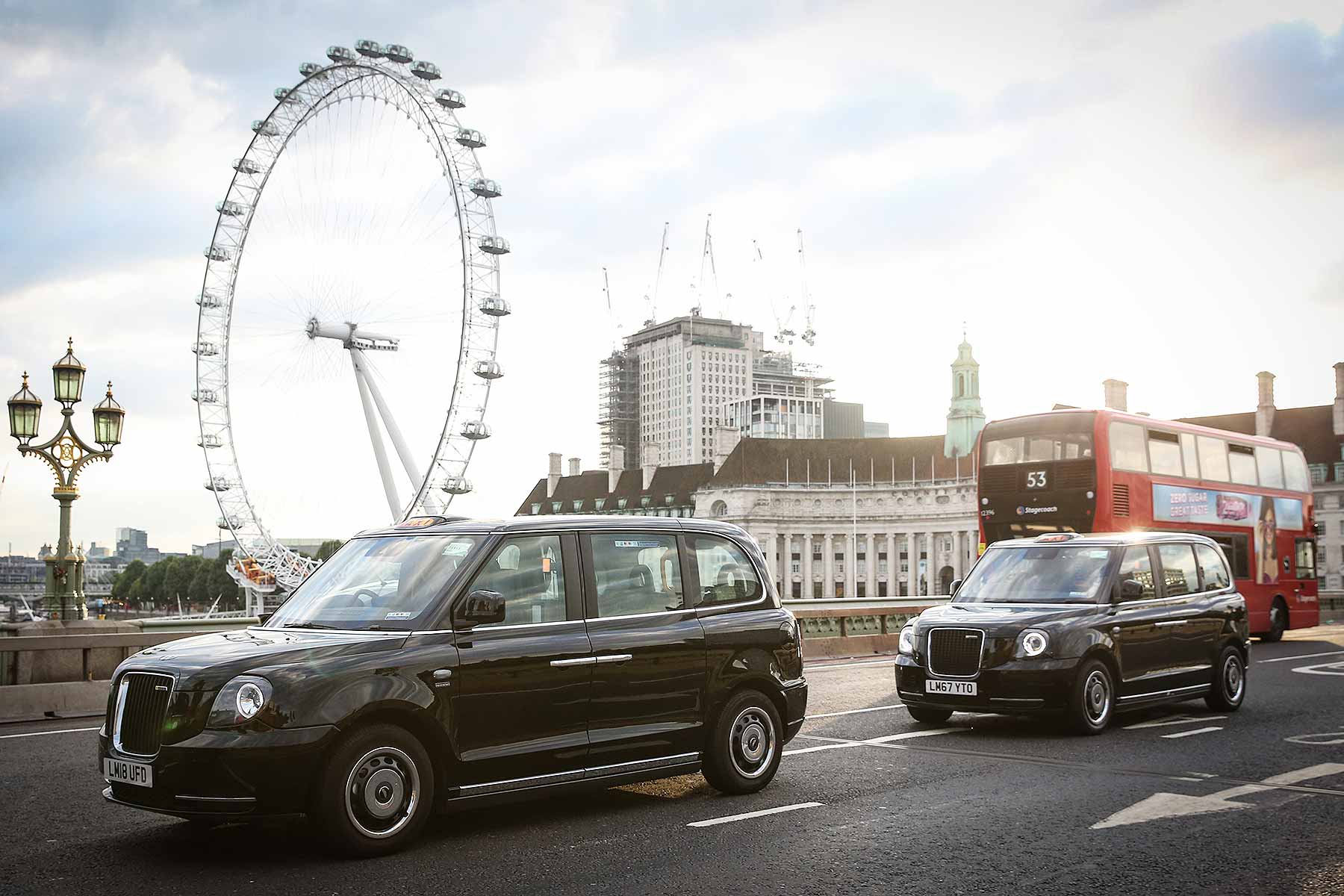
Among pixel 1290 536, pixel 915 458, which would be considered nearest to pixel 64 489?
pixel 1290 536

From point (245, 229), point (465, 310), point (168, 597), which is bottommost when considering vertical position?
point (168, 597)

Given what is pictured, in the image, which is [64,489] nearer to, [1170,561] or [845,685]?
[845,685]

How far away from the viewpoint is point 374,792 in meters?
7.28

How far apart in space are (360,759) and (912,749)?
617cm

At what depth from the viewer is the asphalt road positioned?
6.82 m

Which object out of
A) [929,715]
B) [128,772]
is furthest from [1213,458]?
[128,772]

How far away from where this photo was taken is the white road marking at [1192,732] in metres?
12.7

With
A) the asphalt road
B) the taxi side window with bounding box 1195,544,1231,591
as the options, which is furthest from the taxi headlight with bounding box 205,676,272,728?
the taxi side window with bounding box 1195,544,1231,591

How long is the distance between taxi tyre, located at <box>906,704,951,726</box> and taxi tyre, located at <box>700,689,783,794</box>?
4.13 metres

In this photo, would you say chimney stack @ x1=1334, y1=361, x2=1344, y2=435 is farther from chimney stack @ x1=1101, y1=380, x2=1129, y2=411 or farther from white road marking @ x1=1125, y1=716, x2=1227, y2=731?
white road marking @ x1=1125, y1=716, x2=1227, y2=731

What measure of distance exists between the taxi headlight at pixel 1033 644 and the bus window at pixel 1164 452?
15.6 metres

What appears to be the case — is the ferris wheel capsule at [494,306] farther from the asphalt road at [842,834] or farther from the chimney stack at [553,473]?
the chimney stack at [553,473]

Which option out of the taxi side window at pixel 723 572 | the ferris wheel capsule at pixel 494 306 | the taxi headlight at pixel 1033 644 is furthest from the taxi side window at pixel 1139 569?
the ferris wheel capsule at pixel 494 306

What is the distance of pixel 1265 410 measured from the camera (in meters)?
109
